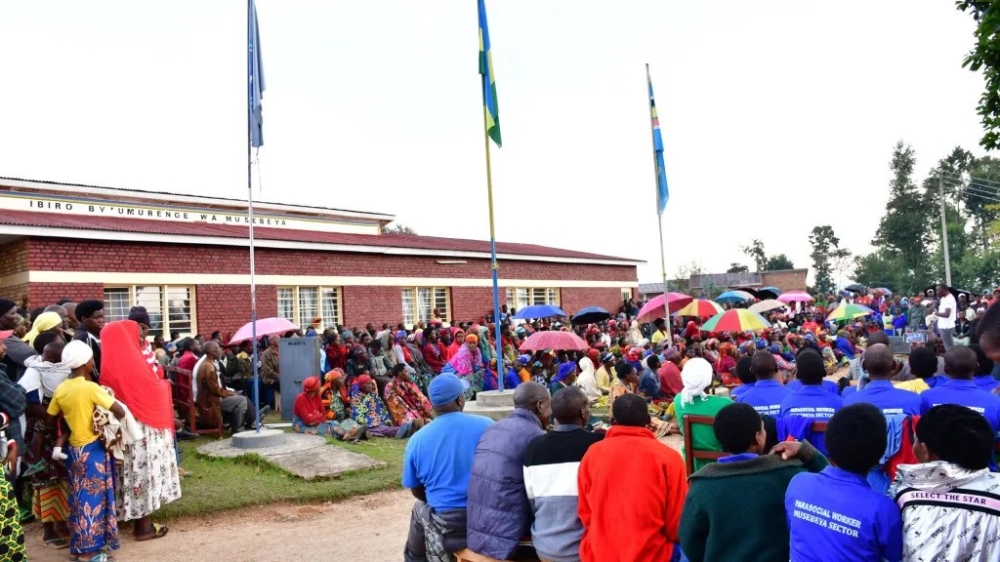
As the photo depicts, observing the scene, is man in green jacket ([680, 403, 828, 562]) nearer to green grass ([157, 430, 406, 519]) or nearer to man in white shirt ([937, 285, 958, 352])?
green grass ([157, 430, 406, 519])

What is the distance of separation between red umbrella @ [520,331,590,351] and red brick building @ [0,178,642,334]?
753cm

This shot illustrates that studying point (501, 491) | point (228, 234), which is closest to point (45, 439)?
point (501, 491)

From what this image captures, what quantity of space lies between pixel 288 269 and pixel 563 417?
15525 millimetres

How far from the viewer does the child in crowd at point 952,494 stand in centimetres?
232

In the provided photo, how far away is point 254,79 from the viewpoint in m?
8.95

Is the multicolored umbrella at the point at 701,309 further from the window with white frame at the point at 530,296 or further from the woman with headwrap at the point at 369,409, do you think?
the woman with headwrap at the point at 369,409

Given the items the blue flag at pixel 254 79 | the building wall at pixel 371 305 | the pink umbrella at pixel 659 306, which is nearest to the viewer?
the blue flag at pixel 254 79

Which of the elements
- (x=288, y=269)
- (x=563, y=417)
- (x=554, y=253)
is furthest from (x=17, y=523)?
(x=554, y=253)

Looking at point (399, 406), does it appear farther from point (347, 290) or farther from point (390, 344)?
point (347, 290)

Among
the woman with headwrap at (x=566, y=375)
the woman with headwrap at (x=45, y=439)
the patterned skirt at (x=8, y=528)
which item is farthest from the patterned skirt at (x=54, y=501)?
the woman with headwrap at (x=566, y=375)

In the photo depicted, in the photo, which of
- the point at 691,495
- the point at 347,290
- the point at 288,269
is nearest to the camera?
the point at 691,495

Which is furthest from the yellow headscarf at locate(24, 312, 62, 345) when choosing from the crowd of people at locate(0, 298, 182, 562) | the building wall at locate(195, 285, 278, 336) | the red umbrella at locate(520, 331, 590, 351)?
the building wall at locate(195, 285, 278, 336)

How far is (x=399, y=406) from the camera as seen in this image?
10.9 meters

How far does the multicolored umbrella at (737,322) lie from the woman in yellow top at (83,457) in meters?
11.6
